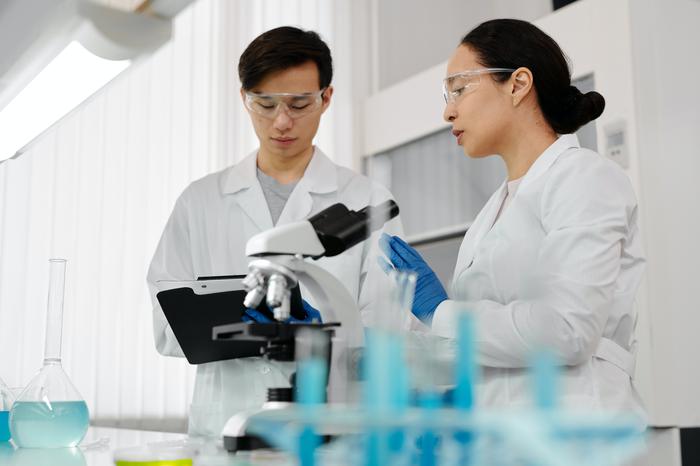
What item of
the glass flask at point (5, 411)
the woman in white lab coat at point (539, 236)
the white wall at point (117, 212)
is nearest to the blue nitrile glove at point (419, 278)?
the woman in white lab coat at point (539, 236)

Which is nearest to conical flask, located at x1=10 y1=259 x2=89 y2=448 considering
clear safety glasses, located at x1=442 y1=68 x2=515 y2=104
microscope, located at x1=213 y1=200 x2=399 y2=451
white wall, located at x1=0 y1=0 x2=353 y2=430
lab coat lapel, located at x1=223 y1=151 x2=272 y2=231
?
microscope, located at x1=213 y1=200 x2=399 y2=451

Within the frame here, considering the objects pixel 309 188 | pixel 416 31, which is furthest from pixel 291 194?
pixel 416 31

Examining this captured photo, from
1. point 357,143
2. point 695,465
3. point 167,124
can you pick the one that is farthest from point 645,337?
point 167,124

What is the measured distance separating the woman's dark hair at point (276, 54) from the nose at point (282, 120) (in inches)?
3.8

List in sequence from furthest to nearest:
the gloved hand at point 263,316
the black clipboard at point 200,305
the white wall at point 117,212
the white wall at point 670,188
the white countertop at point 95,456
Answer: the white wall at point 117,212
the white wall at point 670,188
the black clipboard at point 200,305
the gloved hand at point 263,316
the white countertop at point 95,456

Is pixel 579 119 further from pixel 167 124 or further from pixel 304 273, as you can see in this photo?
pixel 167 124

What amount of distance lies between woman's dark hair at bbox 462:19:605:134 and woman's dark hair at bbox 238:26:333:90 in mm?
544

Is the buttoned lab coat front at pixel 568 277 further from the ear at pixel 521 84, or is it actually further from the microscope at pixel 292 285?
the microscope at pixel 292 285

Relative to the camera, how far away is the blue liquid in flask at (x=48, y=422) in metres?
1.31

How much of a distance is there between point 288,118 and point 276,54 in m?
0.16

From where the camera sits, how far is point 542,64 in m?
1.59

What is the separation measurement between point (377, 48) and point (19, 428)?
10.2ft

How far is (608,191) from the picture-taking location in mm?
1400

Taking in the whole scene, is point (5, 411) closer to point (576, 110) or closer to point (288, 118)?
point (288, 118)
